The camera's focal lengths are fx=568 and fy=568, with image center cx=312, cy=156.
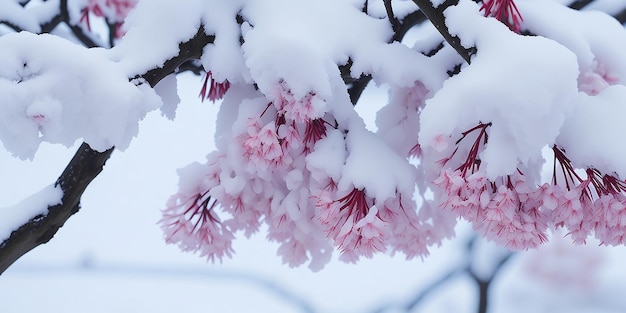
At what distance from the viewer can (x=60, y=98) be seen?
0.89 metres

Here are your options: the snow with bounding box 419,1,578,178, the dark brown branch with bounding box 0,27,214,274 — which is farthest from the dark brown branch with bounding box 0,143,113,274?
the snow with bounding box 419,1,578,178

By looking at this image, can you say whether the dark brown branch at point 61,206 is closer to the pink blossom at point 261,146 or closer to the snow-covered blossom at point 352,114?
the snow-covered blossom at point 352,114

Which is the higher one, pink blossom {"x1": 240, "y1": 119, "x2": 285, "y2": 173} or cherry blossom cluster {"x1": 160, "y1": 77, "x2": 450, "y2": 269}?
pink blossom {"x1": 240, "y1": 119, "x2": 285, "y2": 173}

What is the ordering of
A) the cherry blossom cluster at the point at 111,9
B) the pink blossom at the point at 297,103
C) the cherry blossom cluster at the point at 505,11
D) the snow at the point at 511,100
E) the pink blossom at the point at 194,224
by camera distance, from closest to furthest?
1. the snow at the point at 511,100
2. the pink blossom at the point at 297,103
3. the cherry blossom cluster at the point at 505,11
4. the pink blossom at the point at 194,224
5. the cherry blossom cluster at the point at 111,9

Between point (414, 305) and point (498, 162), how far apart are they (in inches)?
113

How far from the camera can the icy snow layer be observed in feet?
2.81

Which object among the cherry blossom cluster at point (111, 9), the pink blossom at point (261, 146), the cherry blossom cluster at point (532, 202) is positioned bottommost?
the cherry blossom cluster at point (111, 9)

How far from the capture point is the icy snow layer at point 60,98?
0.86m

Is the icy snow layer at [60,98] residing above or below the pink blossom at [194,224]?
above

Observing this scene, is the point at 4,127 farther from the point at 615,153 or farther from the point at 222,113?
the point at 615,153

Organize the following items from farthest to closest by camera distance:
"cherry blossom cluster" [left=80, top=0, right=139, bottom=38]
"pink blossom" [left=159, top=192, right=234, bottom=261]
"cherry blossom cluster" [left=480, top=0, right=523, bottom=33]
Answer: "cherry blossom cluster" [left=80, top=0, right=139, bottom=38], "pink blossom" [left=159, top=192, right=234, bottom=261], "cherry blossom cluster" [left=480, top=0, right=523, bottom=33]

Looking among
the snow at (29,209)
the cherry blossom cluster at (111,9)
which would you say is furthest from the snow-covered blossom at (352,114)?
the cherry blossom cluster at (111,9)

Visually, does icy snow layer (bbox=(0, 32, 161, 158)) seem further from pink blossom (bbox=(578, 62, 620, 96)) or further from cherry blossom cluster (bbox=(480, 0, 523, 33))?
pink blossom (bbox=(578, 62, 620, 96))

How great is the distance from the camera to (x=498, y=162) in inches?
34.6
